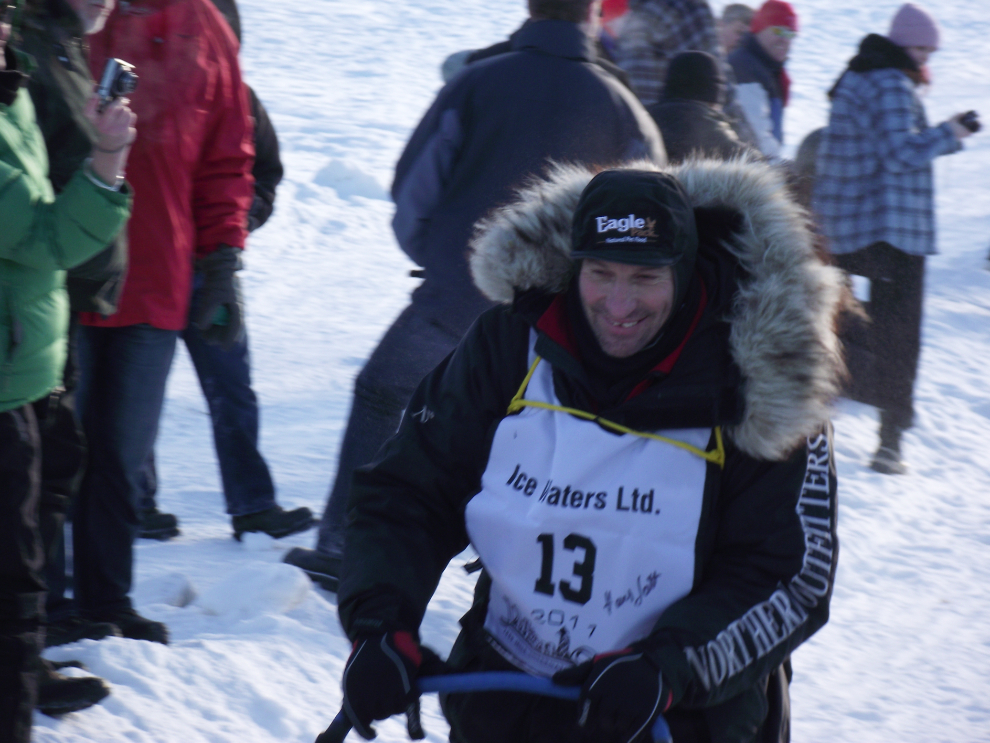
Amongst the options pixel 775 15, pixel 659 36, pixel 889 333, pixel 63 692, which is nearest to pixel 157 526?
pixel 63 692

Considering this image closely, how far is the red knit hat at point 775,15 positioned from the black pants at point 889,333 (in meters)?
1.64

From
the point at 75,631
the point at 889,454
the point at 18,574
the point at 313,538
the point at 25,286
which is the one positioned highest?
the point at 25,286

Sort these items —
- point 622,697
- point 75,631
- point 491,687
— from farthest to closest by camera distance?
point 75,631 → point 491,687 → point 622,697

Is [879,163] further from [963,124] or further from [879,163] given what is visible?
[963,124]

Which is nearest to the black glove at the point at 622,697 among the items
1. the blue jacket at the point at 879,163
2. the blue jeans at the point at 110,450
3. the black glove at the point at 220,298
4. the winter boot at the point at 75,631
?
the winter boot at the point at 75,631

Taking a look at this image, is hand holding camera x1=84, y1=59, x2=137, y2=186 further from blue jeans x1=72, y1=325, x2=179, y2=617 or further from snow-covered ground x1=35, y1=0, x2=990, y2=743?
snow-covered ground x1=35, y1=0, x2=990, y2=743

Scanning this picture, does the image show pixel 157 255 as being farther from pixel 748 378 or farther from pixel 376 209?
pixel 376 209

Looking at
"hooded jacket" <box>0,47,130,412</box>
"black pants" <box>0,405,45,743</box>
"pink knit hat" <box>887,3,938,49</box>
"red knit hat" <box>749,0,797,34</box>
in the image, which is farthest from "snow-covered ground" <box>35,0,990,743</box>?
"red knit hat" <box>749,0,797,34</box>

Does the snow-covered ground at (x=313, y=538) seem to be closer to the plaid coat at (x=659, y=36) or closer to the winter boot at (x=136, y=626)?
the winter boot at (x=136, y=626)

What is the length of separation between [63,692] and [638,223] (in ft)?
5.78

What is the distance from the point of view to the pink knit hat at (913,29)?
5.00 metres

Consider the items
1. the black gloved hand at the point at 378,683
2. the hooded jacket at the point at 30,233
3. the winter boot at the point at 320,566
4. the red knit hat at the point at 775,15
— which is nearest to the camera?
the black gloved hand at the point at 378,683

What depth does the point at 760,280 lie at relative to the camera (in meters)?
1.79

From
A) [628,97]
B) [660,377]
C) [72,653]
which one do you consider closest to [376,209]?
[628,97]
